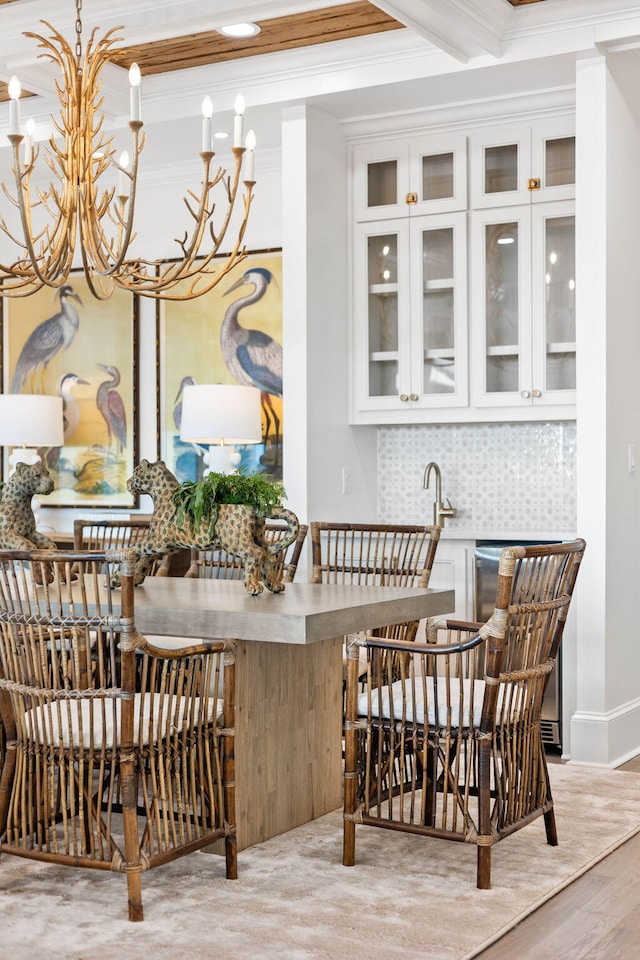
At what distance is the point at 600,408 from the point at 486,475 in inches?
40.9

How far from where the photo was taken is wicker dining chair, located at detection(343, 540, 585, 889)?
2.82 metres

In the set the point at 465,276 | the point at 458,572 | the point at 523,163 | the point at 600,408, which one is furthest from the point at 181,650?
the point at 523,163

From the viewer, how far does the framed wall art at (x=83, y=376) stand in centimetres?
600

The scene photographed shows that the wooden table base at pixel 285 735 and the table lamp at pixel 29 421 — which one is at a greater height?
the table lamp at pixel 29 421

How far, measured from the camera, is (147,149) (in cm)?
555

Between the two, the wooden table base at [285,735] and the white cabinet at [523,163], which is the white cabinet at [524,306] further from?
the wooden table base at [285,735]

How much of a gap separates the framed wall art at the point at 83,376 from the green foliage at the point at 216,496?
2.74 metres

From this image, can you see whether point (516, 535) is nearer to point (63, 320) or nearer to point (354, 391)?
point (354, 391)

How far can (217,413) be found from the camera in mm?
4953

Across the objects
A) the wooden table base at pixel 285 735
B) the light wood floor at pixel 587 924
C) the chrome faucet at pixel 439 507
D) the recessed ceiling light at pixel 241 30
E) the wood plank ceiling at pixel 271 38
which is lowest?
the light wood floor at pixel 587 924

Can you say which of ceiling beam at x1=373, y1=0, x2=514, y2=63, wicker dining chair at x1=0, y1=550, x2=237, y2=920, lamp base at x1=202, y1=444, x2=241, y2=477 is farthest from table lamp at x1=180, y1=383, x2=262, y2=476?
wicker dining chair at x1=0, y1=550, x2=237, y2=920

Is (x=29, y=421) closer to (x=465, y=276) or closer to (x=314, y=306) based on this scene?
(x=314, y=306)

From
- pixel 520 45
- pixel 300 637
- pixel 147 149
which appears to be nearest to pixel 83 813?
pixel 300 637

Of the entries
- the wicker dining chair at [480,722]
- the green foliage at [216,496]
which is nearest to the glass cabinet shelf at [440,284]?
the green foliage at [216,496]
